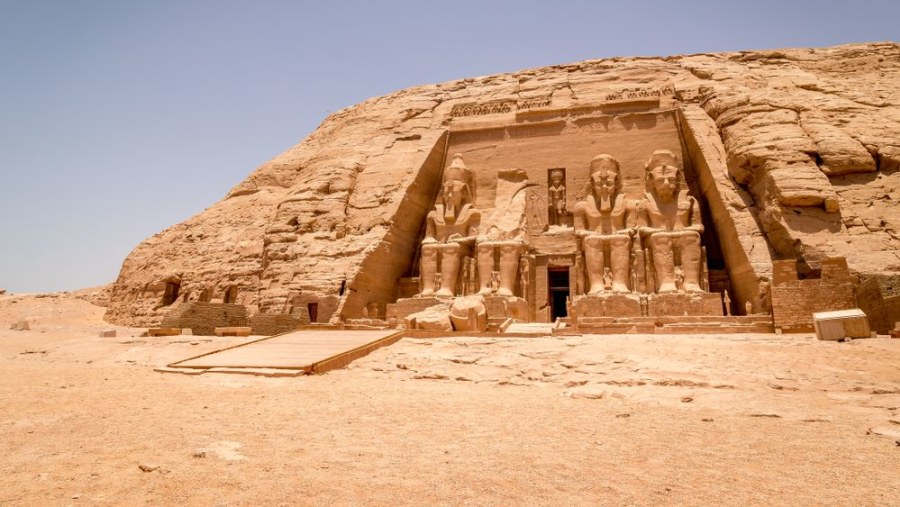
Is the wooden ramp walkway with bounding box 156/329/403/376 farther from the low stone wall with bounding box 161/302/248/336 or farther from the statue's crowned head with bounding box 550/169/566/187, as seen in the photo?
the statue's crowned head with bounding box 550/169/566/187

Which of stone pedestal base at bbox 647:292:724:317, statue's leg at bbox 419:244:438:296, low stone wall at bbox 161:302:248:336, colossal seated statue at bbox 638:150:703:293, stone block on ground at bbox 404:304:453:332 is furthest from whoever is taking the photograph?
statue's leg at bbox 419:244:438:296

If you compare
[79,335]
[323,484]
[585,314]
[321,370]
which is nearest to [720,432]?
[323,484]

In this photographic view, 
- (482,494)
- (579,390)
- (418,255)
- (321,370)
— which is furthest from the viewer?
(418,255)

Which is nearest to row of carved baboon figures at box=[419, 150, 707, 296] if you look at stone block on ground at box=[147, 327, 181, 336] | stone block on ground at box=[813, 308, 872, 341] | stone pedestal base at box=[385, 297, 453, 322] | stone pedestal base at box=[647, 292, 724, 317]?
stone pedestal base at box=[647, 292, 724, 317]

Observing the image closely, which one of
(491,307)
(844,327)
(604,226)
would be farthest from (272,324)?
(844,327)

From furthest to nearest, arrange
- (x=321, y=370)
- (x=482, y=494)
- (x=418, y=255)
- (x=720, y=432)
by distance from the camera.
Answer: (x=418, y=255)
(x=321, y=370)
(x=720, y=432)
(x=482, y=494)

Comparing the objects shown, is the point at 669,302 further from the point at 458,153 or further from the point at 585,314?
the point at 458,153

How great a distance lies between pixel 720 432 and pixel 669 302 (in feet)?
34.6

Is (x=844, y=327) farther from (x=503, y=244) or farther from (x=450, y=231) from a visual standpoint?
(x=450, y=231)

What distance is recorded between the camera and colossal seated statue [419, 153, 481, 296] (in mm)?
17281

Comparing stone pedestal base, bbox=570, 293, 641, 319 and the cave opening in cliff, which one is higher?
the cave opening in cliff

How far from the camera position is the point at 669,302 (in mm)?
14883

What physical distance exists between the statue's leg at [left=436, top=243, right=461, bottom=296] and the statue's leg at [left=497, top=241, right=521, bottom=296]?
4.55ft

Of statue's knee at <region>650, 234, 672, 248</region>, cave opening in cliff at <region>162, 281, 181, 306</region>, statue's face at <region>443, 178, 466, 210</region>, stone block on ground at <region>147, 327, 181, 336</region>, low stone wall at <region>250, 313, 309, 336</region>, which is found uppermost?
statue's face at <region>443, 178, 466, 210</region>
